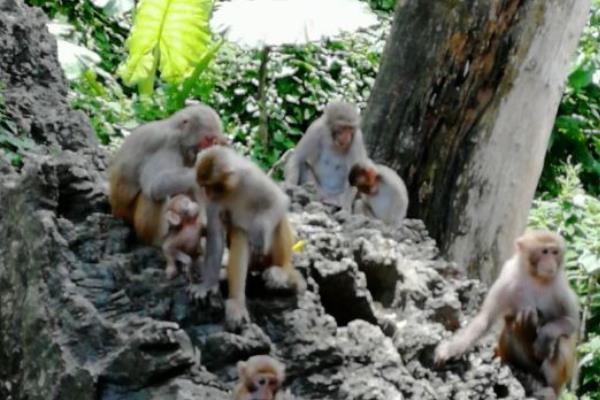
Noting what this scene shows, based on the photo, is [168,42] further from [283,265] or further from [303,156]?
[283,265]

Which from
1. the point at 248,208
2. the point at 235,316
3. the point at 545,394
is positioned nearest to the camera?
the point at 235,316

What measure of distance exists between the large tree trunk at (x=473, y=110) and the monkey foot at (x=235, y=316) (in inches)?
160

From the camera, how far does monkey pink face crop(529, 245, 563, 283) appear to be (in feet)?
25.0

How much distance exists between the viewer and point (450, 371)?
21.6ft

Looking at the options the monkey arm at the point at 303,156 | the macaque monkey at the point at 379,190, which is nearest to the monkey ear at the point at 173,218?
the macaque monkey at the point at 379,190

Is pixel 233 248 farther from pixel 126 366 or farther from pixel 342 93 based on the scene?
pixel 342 93

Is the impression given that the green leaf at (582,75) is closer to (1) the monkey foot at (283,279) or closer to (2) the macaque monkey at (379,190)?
(2) the macaque monkey at (379,190)

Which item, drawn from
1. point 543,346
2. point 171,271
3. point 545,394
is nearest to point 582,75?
point 543,346

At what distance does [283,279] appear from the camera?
20.3 feet

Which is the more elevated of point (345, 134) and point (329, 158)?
point (345, 134)

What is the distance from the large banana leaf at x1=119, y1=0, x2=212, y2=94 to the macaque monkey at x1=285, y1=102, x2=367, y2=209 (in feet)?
7.89

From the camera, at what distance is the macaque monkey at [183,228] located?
20.9 feet

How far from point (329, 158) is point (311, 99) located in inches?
138

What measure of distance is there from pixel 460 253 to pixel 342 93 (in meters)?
4.47
